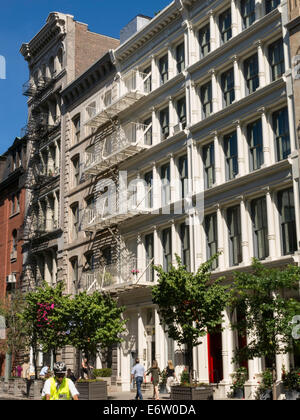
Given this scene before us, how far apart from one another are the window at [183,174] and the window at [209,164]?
1.39 m

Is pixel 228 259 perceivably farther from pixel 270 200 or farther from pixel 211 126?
pixel 211 126

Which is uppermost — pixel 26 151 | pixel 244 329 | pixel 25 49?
pixel 25 49

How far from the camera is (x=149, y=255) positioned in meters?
30.1

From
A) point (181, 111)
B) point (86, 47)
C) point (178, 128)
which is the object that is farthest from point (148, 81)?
point (86, 47)

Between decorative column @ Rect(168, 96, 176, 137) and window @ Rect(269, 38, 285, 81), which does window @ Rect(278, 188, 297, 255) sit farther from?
decorative column @ Rect(168, 96, 176, 137)

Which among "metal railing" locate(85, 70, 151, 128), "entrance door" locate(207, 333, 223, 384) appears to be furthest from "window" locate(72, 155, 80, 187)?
"entrance door" locate(207, 333, 223, 384)

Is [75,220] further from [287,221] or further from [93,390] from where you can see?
[287,221]

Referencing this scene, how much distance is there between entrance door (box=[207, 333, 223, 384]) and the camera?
24.0m

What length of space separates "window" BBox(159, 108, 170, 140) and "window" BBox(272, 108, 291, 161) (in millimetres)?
8128

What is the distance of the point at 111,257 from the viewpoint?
108 feet

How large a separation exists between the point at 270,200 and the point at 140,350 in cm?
1156

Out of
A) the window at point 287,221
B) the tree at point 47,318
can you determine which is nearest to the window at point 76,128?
the tree at point 47,318

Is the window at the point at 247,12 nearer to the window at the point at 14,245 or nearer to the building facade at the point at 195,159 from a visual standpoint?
the building facade at the point at 195,159

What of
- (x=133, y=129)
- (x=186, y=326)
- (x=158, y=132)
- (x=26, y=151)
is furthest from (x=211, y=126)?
(x=26, y=151)
